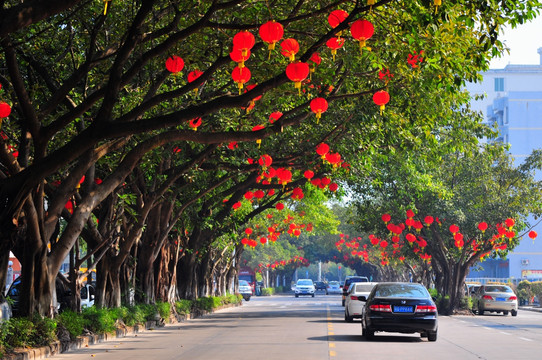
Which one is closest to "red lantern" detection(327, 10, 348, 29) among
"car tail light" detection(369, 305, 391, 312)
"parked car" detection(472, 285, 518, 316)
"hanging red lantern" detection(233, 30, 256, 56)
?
"hanging red lantern" detection(233, 30, 256, 56)

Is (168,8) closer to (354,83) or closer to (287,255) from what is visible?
(354,83)

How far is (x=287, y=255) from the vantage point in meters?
94.4

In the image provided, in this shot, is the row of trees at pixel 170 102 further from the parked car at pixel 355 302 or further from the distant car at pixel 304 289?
the distant car at pixel 304 289

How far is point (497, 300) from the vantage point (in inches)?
1672

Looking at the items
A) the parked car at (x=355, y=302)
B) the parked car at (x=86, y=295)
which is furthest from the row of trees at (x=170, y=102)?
the parked car at (x=355, y=302)

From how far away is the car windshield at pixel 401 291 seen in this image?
21.0 meters

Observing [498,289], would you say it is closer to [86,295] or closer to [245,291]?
[86,295]

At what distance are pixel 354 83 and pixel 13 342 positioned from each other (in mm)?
8774

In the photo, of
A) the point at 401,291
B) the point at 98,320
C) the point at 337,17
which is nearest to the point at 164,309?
the point at 98,320

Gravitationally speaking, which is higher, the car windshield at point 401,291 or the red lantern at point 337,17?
the red lantern at point 337,17

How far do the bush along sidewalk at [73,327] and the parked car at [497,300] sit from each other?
16.7 meters

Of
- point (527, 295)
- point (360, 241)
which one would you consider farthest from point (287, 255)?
point (527, 295)

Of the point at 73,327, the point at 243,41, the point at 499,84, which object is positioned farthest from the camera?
the point at 499,84

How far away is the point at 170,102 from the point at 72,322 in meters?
5.63
